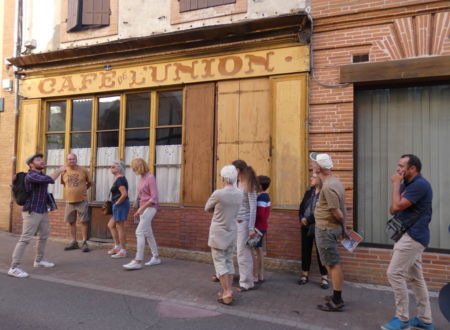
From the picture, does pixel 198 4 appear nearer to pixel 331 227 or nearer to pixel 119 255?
pixel 119 255

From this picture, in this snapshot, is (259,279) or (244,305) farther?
(259,279)

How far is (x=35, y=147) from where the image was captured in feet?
29.6

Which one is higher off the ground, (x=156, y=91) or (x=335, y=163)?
(x=156, y=91)

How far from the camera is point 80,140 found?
880 centimetres

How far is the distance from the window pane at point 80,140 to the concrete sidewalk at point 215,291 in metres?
2.72

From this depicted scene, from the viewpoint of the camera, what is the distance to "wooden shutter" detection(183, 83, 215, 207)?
723cm

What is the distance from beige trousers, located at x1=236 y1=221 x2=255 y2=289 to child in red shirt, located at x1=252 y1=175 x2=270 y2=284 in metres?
0.20

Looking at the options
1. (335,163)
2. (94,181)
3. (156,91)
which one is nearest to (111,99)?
(156,91)

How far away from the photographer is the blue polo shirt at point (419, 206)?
3883 mm

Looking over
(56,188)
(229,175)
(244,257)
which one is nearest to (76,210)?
(56,188)

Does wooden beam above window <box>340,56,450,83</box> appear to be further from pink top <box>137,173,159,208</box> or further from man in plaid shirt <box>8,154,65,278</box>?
man in plaid shirt <box>8,154,65,278</box>

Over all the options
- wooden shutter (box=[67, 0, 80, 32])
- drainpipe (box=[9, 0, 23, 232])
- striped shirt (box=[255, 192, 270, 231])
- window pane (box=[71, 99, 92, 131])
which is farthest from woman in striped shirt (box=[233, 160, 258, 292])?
drainpipe (box=[9, 0, 23, 232])

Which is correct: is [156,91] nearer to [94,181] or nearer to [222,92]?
[222,92]

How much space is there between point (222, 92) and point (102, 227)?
407cm
